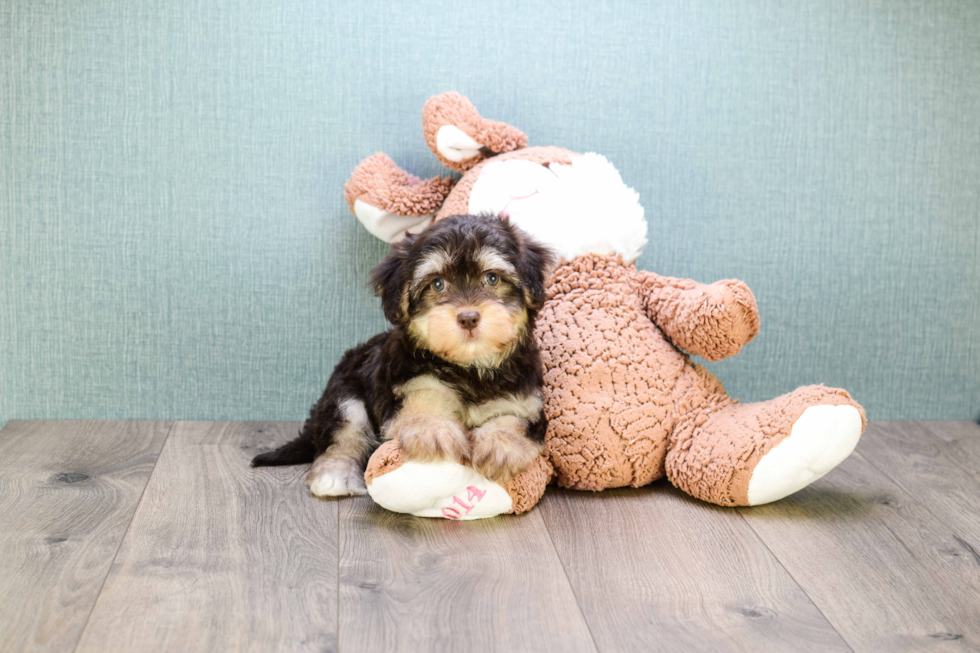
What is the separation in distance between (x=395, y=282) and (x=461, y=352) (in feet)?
0.93

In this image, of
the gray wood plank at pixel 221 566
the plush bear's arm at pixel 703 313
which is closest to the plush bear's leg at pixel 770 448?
the plush bear's arm at pixel 703 313

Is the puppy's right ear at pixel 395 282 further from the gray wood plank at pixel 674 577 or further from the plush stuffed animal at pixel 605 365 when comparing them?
the gray wood plank at pixel 674 577

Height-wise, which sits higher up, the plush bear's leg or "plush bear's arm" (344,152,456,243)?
"plush bear's arm" (344,152,456,243)

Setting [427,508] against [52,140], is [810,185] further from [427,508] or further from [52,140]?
[52,140]

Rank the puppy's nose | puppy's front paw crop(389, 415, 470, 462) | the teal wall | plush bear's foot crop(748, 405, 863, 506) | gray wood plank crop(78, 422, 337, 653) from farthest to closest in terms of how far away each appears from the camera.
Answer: the teal wall < plush bear's foot crop(748, 405, 863, 506) < puppy's front paw crop(389, 415, 470, 462) < the puppy's nose < gray wood plank crop(78, 422, 337, 653)

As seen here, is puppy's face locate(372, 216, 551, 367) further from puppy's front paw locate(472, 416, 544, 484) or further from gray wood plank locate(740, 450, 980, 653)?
gray wood plank locate(740, 450, 980, 653)

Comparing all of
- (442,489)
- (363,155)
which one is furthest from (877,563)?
(363,155)

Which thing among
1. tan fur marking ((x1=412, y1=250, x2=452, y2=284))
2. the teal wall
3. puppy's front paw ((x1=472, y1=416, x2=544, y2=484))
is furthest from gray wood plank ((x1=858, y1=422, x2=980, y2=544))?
tan fur marking ((x1=412, y1=250, x2=452, y2=284))

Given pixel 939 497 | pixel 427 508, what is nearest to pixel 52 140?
pixel 427 508

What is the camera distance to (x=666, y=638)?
1792 mm

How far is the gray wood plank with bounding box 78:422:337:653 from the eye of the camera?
5.80 ft

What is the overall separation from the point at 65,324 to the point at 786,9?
9.30ft

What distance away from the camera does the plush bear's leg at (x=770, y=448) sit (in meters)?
2.33

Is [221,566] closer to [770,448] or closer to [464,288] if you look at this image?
[464,288]
